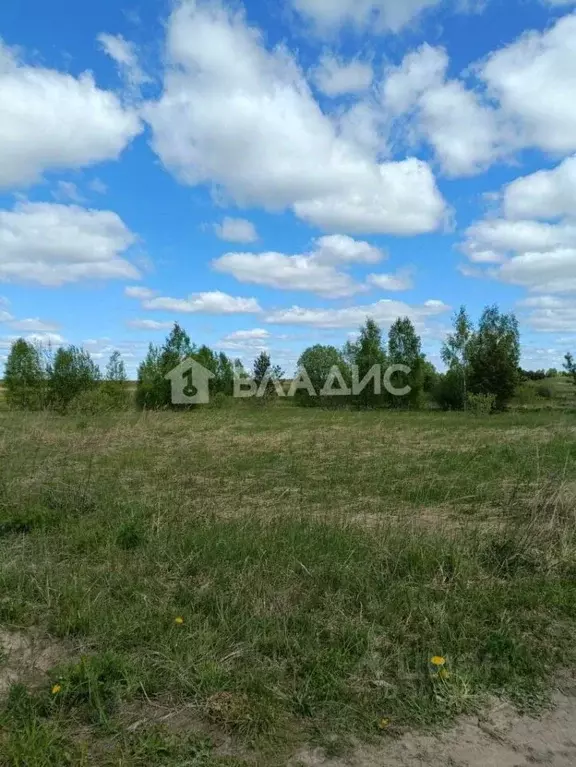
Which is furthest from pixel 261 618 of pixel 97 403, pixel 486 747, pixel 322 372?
pixel 322 372

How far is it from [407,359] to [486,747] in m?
43.7

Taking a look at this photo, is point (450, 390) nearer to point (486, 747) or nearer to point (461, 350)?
point (461, 350)

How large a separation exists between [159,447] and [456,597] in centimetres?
1037

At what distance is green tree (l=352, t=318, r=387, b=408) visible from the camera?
44906 mm

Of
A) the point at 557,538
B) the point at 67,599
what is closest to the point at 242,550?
the point at 67,599

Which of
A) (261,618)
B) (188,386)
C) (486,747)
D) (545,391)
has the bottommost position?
(486,747)

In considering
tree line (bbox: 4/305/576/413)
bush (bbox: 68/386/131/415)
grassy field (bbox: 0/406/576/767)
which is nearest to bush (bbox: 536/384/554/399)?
tree line (bbox: 4/305/576/413)

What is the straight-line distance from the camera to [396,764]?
7.25 feet

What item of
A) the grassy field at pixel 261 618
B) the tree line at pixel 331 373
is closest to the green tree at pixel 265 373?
the tree line at pixel 331 373

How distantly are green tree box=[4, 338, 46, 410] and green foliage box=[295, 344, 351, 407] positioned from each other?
21.6 meters

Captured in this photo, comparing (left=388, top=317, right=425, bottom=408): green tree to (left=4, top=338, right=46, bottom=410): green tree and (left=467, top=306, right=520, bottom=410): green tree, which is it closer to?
(left=467, top=306, right=520, bottom=410): green tree

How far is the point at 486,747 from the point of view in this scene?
2334 millimetres

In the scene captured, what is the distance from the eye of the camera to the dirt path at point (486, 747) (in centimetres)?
223

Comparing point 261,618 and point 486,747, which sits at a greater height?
point 261,618
